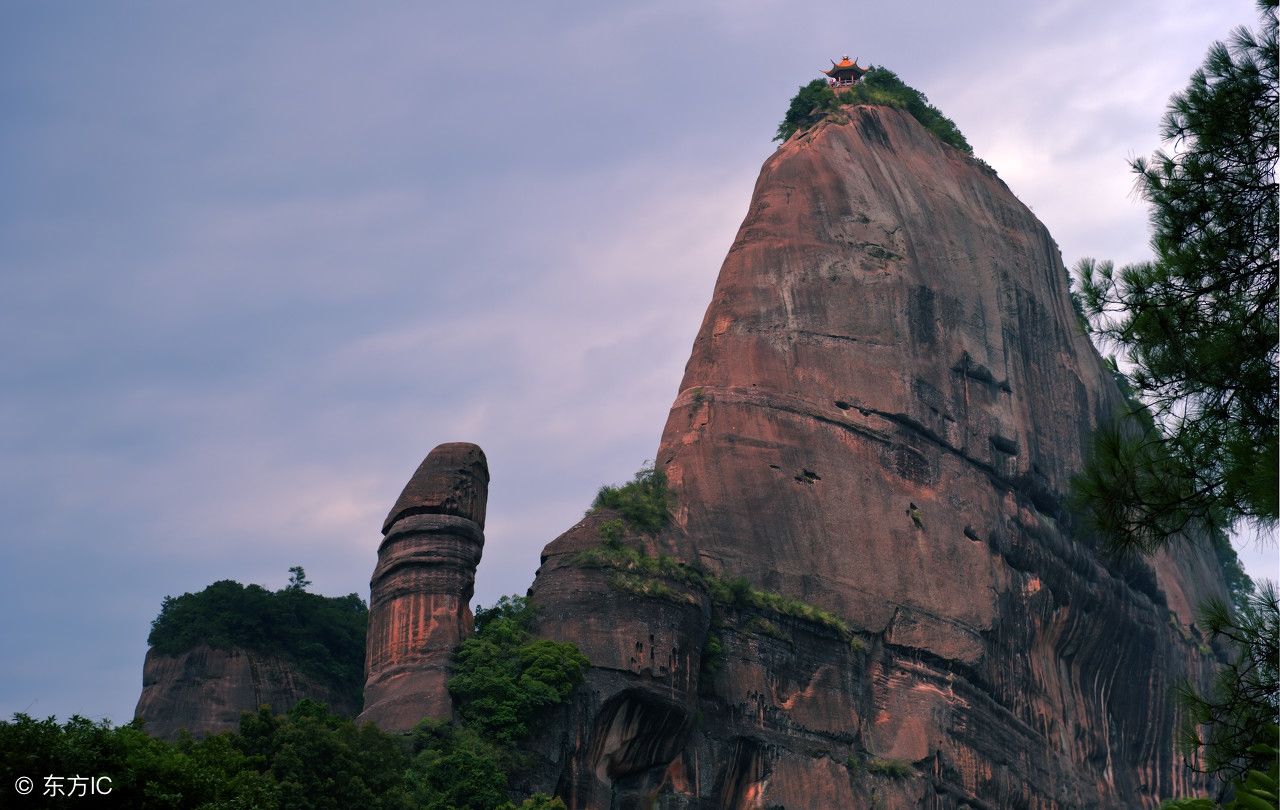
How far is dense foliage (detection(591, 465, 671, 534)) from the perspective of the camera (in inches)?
1811

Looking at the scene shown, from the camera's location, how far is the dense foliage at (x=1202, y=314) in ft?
45.0

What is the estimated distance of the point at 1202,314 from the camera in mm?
14438

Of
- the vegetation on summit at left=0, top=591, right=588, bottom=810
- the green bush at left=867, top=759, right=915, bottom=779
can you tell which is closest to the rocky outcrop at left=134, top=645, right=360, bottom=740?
the vegetation on summit at left=0, top=591, right=588, bottom=810

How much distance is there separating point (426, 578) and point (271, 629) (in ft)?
35.4

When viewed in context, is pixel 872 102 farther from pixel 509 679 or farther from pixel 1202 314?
pixel 1202 314

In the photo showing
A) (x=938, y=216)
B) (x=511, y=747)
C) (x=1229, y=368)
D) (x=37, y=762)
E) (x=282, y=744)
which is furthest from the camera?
(x=938, y=216)

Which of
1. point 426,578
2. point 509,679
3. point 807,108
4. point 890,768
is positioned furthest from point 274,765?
point 807,108

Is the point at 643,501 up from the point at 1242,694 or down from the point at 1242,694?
up

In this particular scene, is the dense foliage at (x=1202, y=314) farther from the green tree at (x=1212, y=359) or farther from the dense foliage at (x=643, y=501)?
the dense foliage at (x=643, y=501)

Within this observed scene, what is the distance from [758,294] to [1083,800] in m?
18.8

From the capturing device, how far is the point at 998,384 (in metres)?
57.6

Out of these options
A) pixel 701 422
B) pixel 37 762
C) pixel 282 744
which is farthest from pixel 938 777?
pixel 37 762

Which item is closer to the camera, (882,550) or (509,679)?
(509,679)

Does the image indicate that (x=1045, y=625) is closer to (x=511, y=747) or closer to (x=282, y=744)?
(x=511, y=747)
